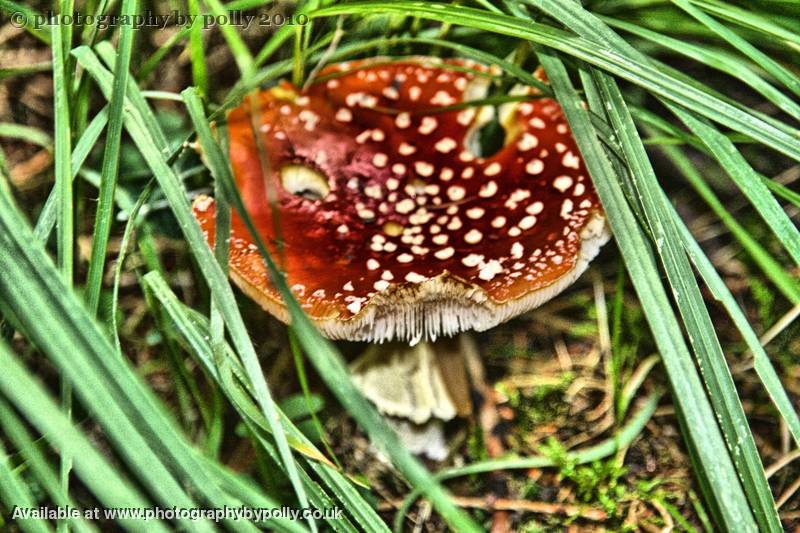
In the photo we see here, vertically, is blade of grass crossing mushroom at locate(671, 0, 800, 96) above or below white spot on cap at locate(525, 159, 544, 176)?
above

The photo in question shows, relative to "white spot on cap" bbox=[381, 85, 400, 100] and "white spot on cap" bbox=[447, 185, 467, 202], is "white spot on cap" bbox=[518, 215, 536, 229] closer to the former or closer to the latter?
"white spot on cap" bbox=[447, 185, 467, 202]

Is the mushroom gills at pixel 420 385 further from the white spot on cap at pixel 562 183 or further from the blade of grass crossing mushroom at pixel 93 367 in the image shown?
the blade of grass crossing mushroom at pixel 93 367

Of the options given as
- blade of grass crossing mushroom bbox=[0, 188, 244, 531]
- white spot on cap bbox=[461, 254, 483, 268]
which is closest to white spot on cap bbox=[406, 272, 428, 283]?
white spot on cap bbox=[461, 254, 483, 268]

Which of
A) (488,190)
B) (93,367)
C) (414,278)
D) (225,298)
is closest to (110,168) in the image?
(225,298)

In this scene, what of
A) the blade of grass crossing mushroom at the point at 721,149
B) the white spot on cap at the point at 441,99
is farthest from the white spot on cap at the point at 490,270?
the white spot on cap at the point at 441,99

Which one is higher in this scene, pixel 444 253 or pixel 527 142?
pixel 527 142

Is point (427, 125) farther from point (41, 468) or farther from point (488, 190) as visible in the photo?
point (41, 468)

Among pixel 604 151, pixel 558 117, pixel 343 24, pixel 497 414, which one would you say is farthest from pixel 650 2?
pixel 497 414
